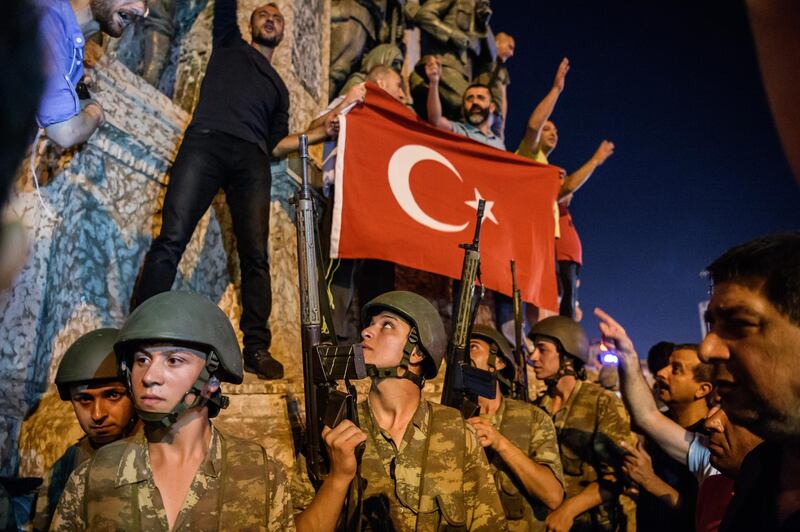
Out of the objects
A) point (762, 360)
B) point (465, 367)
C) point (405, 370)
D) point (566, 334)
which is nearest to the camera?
point (762, 360)

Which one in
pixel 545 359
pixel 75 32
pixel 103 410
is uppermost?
pixel 75 32

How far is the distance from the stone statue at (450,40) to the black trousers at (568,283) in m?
3.29

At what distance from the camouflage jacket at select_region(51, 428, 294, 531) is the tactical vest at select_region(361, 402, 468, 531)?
2.06 ft

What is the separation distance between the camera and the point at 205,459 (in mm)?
2213

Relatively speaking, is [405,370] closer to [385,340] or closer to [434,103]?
[385,340]

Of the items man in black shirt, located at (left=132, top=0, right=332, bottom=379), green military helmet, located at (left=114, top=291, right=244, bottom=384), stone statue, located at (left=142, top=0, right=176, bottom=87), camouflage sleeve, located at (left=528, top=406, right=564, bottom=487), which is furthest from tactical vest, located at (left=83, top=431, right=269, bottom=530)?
→ stone statue, located at (left=142, top=0, right=176, bottom=87)

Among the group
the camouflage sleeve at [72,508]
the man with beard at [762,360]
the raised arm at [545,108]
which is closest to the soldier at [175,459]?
the camouflage sleeve at [72,508]

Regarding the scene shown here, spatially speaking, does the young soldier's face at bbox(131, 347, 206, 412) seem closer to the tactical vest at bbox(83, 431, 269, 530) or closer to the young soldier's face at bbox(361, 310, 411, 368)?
the tactical vest at bbox(83, 431, 269, 530)

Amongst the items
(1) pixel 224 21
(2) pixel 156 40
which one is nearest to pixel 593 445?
(1) pixel 224 21

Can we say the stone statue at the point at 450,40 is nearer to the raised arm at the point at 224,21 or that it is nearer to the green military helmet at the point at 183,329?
the raised arm at the point at 224,21

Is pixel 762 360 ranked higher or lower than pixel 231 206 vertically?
lower

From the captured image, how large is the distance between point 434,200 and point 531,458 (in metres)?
3.17

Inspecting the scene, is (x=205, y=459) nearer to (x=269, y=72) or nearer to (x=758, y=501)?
(x=758, y=501)

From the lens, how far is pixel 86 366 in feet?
9.11
